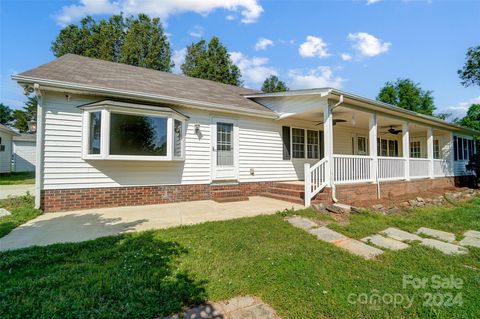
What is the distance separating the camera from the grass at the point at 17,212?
4303mm

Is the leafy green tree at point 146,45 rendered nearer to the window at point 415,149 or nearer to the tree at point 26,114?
the tree at point 26,114

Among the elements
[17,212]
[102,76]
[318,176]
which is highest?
[102,76]

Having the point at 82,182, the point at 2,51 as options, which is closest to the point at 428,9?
the point at 82,182

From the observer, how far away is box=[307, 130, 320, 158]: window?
998cm

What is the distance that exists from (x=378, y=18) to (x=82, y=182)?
1099cm

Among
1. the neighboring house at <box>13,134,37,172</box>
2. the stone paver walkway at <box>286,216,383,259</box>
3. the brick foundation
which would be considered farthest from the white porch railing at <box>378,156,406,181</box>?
the neighboring house at <box>13,134,37,172</box>

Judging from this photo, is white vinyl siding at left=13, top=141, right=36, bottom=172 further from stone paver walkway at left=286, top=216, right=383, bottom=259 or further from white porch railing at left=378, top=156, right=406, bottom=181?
white porch railing at left=378, top=156, right=406, bottom=181

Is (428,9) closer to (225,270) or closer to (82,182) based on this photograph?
(225,270)

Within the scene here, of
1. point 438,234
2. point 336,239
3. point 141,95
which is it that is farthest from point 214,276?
point 141,95

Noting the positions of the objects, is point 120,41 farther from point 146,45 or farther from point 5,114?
point 5,114

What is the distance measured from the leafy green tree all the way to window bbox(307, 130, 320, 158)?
68.0ft

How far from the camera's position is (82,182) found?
5.79m

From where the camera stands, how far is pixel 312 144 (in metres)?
10.1

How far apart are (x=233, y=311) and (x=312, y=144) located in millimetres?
8984
